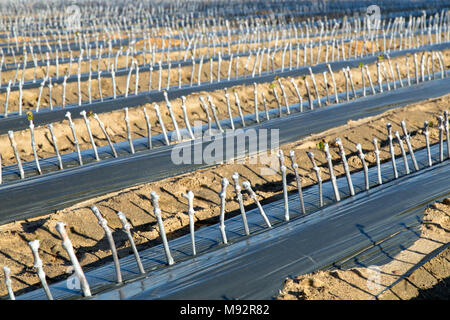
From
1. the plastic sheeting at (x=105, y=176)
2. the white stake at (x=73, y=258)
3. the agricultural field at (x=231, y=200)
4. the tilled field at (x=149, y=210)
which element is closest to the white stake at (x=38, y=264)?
the agricultural field at (x=231, y=200)

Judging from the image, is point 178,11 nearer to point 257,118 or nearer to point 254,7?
point 254,7

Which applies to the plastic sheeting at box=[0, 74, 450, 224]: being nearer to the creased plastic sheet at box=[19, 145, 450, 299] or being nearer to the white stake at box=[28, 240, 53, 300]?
the creased plastic sheet at box=[19, 145, 450, 299]

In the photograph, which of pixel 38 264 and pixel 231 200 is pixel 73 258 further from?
pixel 231 200

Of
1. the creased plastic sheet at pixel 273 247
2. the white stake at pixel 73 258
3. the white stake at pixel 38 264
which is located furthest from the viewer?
the creased plastic sheet at pixel 273 247

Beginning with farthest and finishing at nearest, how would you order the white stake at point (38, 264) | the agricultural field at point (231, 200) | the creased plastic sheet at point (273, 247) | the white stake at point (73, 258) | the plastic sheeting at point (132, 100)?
the plastic sheeting at point (132, 100) < the agricultural field at point (231, 200) < the creased plastic sheet at point (273, 247) < the white stake at point (73, 258) < the white stake at point (38, 264)

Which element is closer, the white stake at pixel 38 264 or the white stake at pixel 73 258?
the white stake at pixel 38 264

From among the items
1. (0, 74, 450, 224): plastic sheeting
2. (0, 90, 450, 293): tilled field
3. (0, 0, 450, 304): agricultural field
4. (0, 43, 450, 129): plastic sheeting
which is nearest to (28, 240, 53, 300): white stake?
(0, 0, 450, 304): agricultural field

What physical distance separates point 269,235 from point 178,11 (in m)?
47.0

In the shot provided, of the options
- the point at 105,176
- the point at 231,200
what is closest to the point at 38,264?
the point at 231,200

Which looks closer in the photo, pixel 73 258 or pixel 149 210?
pixel 73 258

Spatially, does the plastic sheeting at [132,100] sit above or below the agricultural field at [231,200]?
above

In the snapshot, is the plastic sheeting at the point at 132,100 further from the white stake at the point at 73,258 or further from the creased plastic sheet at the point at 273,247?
the white stake at the point at 73,258

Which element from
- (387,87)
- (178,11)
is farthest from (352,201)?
(178,11)
